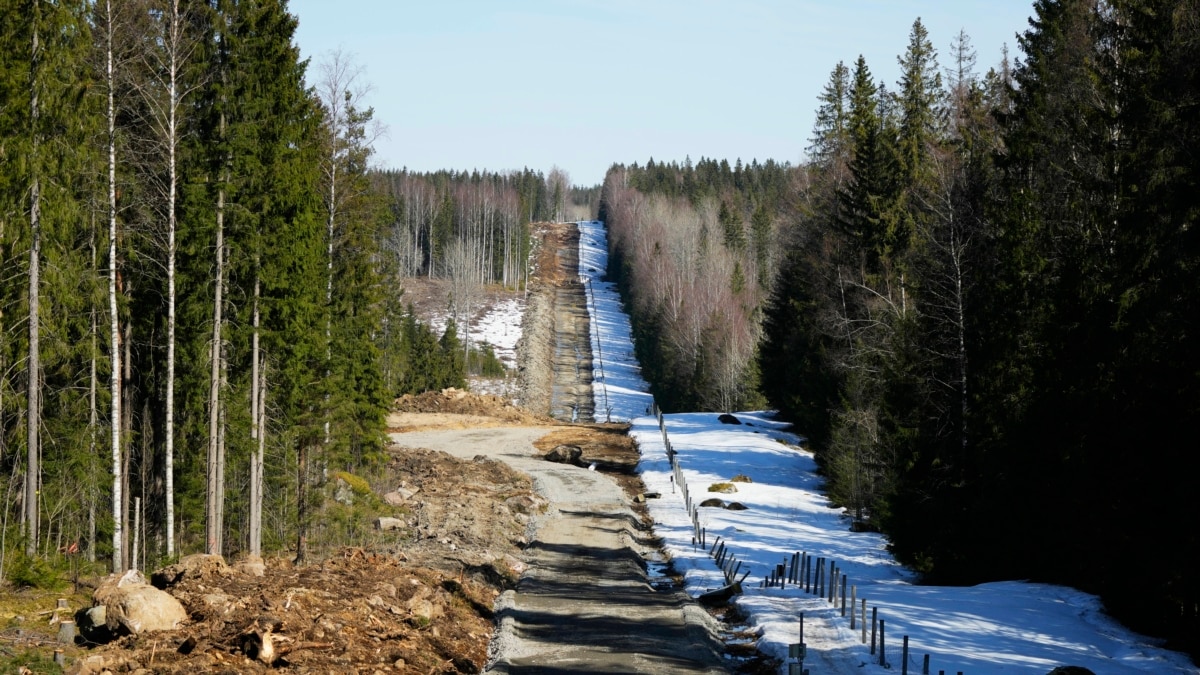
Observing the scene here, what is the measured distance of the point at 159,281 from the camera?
23672mm

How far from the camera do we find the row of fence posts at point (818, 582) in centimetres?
1616

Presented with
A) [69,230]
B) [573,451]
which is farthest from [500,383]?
[69,230]

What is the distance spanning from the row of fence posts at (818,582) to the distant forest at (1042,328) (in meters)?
3.00

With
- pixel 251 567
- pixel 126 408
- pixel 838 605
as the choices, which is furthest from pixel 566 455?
pixel 251 567

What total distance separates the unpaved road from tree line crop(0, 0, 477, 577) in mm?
7136

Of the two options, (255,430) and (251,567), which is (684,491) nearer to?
(255,430)

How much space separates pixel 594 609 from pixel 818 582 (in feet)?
19.2

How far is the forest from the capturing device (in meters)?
18.1

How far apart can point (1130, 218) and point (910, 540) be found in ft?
36.8

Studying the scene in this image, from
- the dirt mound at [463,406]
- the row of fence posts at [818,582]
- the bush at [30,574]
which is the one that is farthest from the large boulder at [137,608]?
the dirt mound at [463,406]

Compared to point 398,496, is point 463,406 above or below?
above

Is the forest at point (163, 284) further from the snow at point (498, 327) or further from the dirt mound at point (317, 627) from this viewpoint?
the snow at point (498, 327)

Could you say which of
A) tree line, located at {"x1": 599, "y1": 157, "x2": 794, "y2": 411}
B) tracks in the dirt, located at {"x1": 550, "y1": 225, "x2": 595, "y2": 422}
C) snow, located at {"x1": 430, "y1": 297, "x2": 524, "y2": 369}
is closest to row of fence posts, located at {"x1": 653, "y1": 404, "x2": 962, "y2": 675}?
tree line, located at {"x1": 599, "y1": 157, "x2": 794, "y2": 411}

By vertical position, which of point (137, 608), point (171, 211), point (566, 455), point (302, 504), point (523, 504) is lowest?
point (523, 504)
